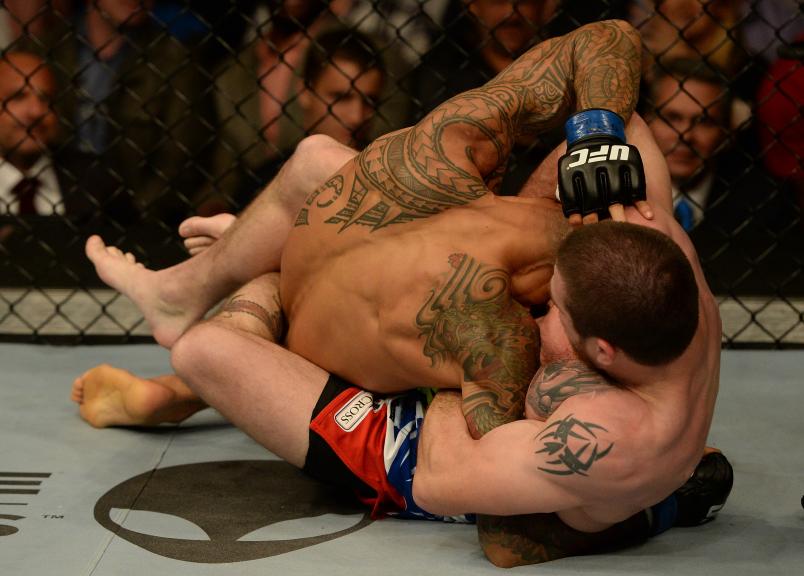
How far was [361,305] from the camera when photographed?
1646 millimetres

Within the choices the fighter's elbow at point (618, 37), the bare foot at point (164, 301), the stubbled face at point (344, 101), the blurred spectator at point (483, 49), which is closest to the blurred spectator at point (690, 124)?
the blurred spectator at point (483, 49)

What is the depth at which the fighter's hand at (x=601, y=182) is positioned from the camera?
1447mm

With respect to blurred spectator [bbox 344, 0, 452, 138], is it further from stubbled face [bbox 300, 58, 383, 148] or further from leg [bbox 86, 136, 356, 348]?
leg [bbox 86, 136, 356, 348]

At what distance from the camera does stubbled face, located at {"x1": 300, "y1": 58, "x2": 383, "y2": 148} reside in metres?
2.66

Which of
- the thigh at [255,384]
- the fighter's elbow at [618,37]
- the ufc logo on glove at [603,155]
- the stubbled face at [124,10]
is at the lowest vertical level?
the thigh at [255,384]

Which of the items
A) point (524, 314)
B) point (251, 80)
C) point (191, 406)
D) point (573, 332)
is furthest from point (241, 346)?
point (251, 80)

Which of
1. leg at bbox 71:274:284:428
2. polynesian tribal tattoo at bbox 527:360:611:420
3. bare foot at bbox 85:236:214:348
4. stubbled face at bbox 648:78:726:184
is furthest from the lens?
stubbled face at bbox 648:78:726:184

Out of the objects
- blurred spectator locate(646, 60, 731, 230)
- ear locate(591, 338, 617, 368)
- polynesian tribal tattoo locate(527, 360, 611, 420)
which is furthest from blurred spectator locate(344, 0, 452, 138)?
ear locate(591, 338, 617, 368)

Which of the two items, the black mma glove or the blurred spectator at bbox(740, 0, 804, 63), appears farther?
the blurred spectator at bbox(740, 0, 804, 63)

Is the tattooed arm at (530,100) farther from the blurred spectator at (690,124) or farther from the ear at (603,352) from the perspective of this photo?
the blurred spectator at (690,124)

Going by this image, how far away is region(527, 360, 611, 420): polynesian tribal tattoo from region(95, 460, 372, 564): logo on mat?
359 mm

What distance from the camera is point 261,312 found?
6.06 ft

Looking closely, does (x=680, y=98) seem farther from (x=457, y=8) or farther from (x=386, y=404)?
(x=386, y=404)

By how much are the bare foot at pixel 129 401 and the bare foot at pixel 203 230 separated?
12.0 inches
